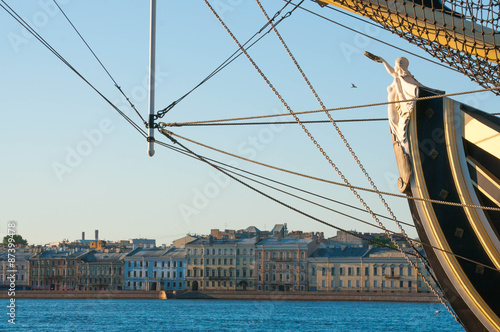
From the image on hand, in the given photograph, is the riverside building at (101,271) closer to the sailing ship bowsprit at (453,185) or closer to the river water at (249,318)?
the river water at (249,318)

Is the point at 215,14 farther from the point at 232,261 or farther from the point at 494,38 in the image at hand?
the point at 232,261

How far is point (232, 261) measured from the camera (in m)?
63.7

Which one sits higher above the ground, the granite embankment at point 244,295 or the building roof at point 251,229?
the building roof at point 251,229

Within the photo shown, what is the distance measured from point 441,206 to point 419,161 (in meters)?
0.31

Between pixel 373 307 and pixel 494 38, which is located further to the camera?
pixel 373 307

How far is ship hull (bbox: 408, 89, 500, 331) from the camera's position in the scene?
5.87m

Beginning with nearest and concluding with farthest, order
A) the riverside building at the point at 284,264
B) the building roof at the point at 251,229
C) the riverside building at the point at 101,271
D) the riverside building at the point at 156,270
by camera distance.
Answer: the riverside building at the point at 284,264 < the riverside building at the point at 156,270 < the riverside building at the point at 101,271 < the building roof at the point at 251,229

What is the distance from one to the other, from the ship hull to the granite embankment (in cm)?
5043

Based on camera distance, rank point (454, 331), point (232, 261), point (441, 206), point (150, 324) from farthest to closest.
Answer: point (232, 261) < point (150, 324) < point (454, 331) < point (441, 206)

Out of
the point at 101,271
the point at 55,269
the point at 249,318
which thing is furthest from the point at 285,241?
the point at 55,269

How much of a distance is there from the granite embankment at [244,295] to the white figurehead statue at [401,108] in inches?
1990

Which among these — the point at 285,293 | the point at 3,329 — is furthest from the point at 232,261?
the point at 3,329

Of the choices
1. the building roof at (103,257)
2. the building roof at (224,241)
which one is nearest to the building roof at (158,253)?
the building roof at (103,257)

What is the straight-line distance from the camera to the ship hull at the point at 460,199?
5867 millimetres
